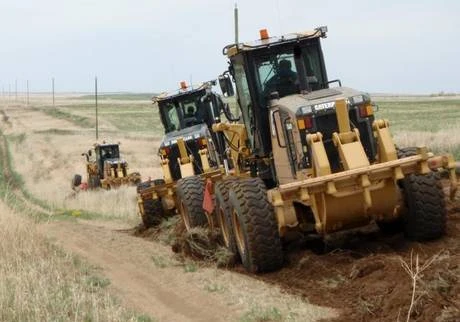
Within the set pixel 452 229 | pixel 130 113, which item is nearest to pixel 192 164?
pixel 452 229

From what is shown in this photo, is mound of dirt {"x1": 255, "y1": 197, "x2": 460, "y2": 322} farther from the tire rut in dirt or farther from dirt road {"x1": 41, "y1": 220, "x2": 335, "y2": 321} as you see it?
the tire rut in dirt

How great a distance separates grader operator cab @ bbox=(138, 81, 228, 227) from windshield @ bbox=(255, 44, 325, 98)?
5091 mm

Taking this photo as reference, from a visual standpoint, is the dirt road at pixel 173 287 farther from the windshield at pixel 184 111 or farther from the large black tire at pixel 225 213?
the windshield at pixel 184 111

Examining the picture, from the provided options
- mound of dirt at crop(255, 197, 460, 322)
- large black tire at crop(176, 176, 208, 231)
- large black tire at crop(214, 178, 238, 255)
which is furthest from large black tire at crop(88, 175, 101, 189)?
mound of dirt at crop(255, 197, 460, 322)

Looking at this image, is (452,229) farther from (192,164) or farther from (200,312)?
(192,164)

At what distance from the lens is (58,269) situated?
8742 mm

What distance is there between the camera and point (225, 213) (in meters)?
9.61

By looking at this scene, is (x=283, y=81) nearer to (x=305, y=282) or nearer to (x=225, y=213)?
(x=225, y=213)

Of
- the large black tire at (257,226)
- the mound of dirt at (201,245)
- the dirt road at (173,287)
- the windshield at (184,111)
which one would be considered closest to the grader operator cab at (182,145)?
the windshield at (184,111)

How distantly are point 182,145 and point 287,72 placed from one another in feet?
21.5

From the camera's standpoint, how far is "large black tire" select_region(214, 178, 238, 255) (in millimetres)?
9484

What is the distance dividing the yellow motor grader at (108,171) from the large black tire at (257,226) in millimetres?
21592

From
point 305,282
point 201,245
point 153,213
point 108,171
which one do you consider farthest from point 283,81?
point 108,171

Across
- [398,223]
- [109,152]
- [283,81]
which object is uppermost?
[109,152]
